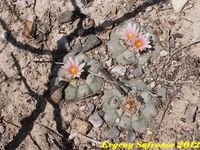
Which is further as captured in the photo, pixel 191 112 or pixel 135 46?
pixel 135 46

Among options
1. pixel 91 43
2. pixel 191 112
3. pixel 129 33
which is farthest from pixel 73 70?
pixel 191 112

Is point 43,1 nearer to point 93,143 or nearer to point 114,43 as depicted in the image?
point 114,43

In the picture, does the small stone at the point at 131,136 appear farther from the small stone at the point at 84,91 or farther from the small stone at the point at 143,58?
the small stone at the point at 143,58

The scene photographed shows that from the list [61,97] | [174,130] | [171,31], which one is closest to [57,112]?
[61,97]

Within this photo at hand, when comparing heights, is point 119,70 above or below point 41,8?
below

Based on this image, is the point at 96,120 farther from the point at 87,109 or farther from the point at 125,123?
the point at 125,123

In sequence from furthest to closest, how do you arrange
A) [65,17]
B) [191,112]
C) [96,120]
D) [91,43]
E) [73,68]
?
[65,17] < [91,43] < [73,68] < [96,120] < [191,112]

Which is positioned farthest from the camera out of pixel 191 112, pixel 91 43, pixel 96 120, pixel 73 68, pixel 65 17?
pixel 65 17

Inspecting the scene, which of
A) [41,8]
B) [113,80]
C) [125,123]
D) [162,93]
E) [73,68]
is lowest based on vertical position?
[125,123]
